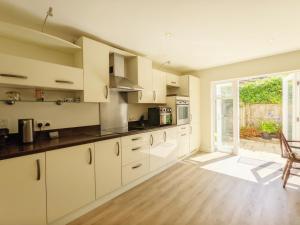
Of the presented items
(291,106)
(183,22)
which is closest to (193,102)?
(291,106)

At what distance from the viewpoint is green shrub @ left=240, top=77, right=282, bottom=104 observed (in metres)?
6.06

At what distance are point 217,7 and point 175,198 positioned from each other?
A: 244 centimetres

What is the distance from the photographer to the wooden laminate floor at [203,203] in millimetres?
1819

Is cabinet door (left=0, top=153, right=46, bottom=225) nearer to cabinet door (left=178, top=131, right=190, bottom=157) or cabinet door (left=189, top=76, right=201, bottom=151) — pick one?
cabinet door (left=178, top=131, right=190, bottom=157)

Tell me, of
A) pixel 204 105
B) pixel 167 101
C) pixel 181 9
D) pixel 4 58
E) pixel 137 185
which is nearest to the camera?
pixel 4 58

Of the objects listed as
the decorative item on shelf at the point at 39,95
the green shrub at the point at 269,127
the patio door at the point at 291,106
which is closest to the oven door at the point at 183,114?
the patio door at the point at 291,106

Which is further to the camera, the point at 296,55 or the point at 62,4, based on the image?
the point at 296,55

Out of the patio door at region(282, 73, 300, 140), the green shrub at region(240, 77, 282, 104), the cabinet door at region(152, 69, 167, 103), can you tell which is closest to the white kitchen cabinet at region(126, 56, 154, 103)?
the cabinet door at region(152, 69, 167, 103)

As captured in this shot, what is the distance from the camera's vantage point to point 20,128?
5.83 feet

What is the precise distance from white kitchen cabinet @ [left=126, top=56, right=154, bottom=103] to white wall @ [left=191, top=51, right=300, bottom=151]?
6.44 feet

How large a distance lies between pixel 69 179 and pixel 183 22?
2347mm

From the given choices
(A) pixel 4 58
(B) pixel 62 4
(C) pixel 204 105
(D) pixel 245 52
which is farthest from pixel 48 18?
(C) pixel 204 105

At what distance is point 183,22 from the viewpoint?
6.87ft

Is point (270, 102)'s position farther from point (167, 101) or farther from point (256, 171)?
point (167, 101)
